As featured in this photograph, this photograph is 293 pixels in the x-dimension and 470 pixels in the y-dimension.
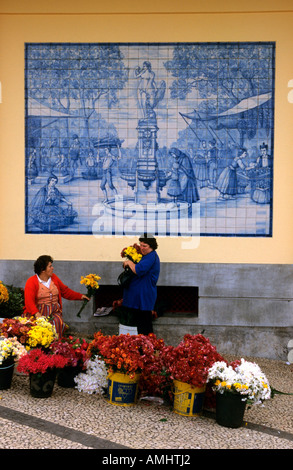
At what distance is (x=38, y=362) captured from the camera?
4.87 metres

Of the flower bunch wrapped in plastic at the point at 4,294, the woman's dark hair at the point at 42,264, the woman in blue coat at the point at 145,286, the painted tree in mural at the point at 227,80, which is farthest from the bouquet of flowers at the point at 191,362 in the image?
the painted tree in mural at the point at 227,80

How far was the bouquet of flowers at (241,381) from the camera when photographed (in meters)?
4.38

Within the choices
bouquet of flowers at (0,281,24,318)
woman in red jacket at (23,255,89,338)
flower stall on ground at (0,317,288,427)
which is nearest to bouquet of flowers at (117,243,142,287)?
woman in red jacket at (23,255,89,338)

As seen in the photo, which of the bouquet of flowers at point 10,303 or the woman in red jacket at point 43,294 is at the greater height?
the woman in red jacket at point 43,294

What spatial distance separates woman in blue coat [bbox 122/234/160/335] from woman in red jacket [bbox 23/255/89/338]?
2.96 ft

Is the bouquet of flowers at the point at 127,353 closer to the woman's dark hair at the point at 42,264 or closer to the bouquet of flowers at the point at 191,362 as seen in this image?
the bouquet of flowers at the point at 191,362

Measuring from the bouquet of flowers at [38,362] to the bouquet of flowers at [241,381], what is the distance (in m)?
1.46

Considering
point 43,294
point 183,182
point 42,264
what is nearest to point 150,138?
point 183,182

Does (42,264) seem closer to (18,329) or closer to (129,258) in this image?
(18,329)

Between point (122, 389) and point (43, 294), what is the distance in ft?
5.44

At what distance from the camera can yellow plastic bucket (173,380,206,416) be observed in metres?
4.65
